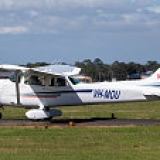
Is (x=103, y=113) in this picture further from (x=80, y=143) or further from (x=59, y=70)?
(x=80, y=143)

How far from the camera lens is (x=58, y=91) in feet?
75.9

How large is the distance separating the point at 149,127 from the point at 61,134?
11.4ft

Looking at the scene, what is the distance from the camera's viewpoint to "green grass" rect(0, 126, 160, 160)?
Answer: 12.9 meters

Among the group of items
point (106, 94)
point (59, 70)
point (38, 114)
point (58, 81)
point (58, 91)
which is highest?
point (59, 70)

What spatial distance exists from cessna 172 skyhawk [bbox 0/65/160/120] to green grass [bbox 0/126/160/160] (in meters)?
3.94

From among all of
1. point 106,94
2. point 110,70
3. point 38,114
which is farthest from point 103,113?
point 110,70

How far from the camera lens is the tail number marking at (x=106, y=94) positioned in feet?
74.2

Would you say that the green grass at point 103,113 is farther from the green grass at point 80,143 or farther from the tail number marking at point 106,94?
the green grass at point 80,143

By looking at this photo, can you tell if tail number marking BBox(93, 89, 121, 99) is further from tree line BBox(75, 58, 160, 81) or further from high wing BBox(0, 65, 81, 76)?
tree line BBox(75, 58, 160, 81)

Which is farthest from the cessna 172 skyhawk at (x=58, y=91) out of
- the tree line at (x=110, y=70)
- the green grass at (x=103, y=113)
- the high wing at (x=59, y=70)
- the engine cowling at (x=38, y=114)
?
the tree line at (x=110, y=70)

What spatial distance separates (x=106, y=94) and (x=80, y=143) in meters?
7.74

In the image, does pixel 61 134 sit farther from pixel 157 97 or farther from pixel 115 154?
pixel 157 97

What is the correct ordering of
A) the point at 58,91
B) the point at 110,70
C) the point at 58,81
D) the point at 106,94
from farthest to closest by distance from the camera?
the point at 110,70, the point at 58,81, the point at 58,91, the point at 106,94

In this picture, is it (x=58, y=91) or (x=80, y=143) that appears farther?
(x=58, y=91)
